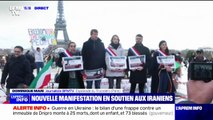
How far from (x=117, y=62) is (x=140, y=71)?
0.23 m

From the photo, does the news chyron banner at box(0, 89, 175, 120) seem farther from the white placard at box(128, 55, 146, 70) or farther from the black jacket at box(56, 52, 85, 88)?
the white placard at box(128, 55, 146, 70)

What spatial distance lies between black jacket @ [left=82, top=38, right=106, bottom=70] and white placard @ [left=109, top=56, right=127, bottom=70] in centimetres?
8

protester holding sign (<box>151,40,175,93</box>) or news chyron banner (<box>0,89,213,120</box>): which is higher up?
protester holding sign (<box>151,40,175,93</box>)

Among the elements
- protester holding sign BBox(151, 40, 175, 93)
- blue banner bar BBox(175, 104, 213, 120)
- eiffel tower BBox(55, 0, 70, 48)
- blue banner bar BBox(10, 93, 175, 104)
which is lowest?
blue banner bar BBox(175, 104, 213, 120)

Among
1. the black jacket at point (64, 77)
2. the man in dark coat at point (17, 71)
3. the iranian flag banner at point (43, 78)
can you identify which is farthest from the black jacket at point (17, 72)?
the black jacket at point (64, 77)

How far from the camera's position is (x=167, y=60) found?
326 centimetres

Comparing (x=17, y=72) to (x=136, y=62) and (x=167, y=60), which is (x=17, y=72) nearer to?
→ (x=136, y=62)

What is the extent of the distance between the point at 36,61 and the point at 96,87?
0.61 meters

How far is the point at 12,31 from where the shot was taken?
2965 mm

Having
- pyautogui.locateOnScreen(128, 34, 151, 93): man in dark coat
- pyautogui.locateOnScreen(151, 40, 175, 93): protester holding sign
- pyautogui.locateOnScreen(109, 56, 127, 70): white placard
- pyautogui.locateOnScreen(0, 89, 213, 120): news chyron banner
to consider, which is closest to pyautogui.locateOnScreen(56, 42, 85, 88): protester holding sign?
pyautogui.locateOnScreen(0, 89, 213, 120): news chyron banner

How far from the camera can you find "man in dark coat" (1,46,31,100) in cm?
320

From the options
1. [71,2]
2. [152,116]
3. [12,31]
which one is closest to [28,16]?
[12,31]

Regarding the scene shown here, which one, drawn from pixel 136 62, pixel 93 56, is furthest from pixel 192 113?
pixel 93 56

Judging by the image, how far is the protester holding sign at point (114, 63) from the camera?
9.95 ft
